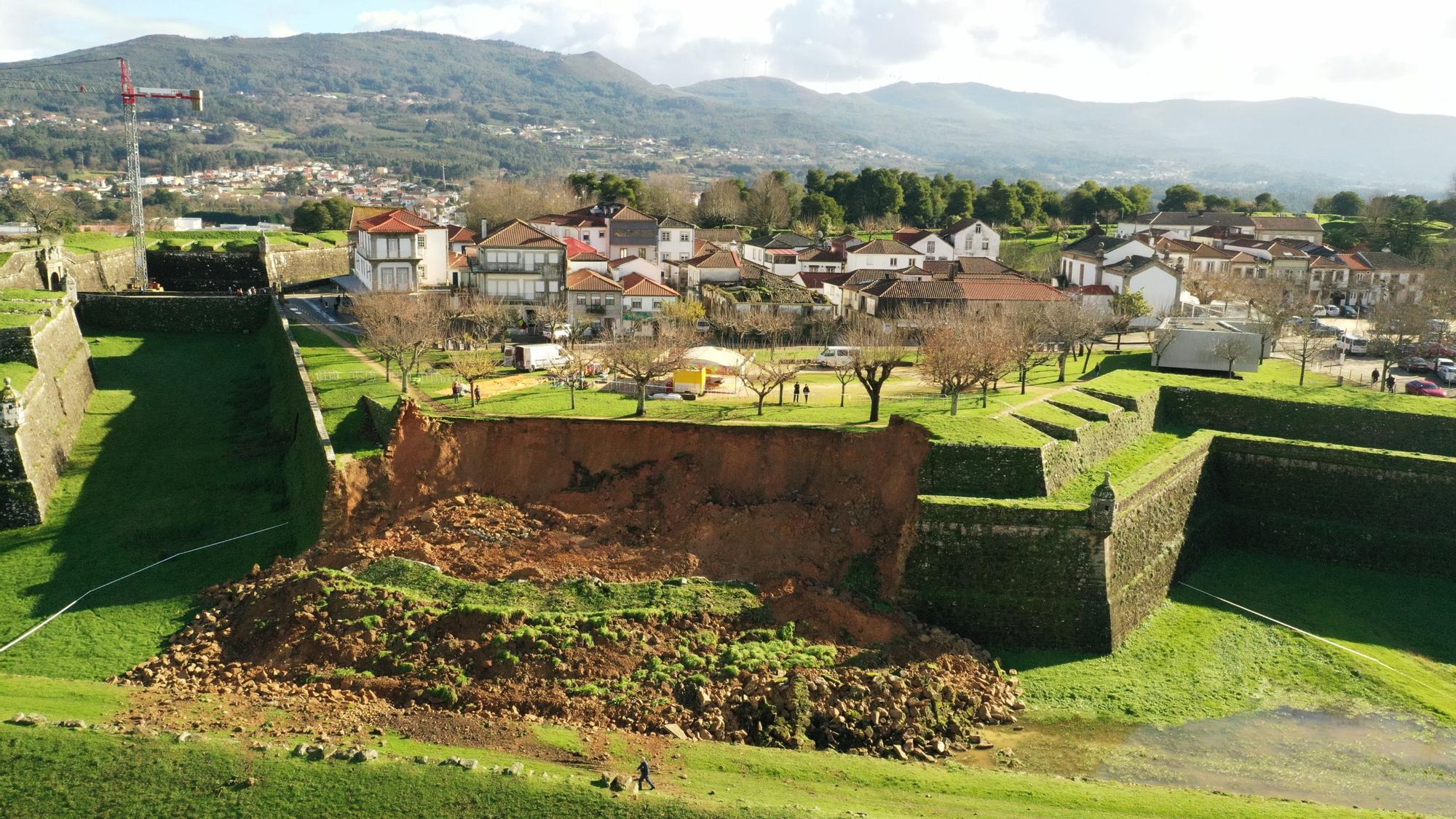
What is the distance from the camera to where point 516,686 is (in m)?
22.5

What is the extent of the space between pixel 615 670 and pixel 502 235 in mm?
32771

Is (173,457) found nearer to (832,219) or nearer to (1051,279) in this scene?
(1051,279)

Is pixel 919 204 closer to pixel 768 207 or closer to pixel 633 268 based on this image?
pixel 768 207

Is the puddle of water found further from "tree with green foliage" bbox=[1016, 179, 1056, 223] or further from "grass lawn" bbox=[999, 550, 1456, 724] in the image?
"tree with green foliage" bbox=[1016, 179, 1056, 223]

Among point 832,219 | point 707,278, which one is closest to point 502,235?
point 707,278

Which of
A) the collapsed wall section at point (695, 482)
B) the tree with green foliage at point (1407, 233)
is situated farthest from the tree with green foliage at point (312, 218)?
the tree with green foliage at point (1407, 233)

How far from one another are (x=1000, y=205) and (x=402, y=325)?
66869 mm

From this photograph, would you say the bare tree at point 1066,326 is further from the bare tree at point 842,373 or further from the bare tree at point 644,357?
the bare tree at point 644,357

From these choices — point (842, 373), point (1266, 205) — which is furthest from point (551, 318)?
point (1266, 205)

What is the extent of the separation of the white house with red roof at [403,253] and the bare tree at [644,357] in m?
18.6

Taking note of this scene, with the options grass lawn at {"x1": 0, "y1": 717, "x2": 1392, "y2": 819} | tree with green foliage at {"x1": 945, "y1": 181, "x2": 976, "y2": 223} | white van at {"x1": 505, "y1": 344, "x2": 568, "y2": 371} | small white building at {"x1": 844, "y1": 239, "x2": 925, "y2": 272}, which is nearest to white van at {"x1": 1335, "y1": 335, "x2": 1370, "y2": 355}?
small white building at {"x1": 844, "y1": 239, "x2": 925, "y2": 272}

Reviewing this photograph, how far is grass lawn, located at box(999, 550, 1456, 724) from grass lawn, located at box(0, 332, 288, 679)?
20.7 metres

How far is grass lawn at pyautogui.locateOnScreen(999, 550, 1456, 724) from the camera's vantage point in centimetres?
2452

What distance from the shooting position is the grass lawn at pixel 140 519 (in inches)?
981
